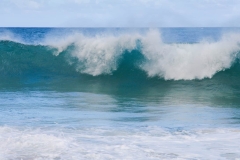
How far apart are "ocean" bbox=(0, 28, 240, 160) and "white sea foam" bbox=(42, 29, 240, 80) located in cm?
3

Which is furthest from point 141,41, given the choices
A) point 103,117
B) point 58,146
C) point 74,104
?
point 58,146

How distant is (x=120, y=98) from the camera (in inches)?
469

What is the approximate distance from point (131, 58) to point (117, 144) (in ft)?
31.9

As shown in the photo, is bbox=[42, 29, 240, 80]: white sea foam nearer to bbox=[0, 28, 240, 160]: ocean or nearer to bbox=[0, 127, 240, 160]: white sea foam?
bbox=[0, 28, 240, 160]: ocean

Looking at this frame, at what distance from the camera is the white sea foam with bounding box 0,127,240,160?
21.1ft

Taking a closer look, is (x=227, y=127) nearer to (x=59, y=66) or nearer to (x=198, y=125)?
(x=198, y=125)

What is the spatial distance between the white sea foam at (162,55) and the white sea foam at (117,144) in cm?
744

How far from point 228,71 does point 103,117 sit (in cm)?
725

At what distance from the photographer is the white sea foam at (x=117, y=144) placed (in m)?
6.44

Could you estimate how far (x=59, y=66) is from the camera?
1759 centimetres

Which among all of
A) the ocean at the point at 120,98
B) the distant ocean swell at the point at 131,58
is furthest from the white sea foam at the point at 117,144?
the distant ocean swell at the point at 131,58

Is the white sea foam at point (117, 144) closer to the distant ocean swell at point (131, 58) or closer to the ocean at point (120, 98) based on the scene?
the ocean at point (120, 98)

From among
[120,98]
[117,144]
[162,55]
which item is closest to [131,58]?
[162,55]

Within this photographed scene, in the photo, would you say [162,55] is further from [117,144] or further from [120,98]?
[117,144]
